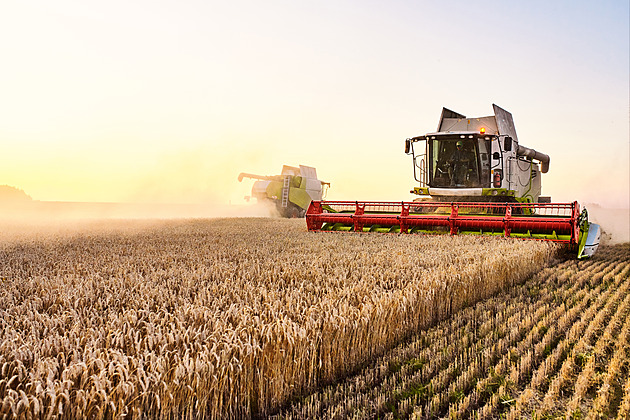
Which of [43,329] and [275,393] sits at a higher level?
[43,329]

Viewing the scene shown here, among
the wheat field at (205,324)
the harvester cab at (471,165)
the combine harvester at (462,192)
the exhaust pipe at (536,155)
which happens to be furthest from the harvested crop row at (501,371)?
the exhaust pipe at (536,155)

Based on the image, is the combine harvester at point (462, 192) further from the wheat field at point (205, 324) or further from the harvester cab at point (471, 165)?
the wheat field at point (205, 324)

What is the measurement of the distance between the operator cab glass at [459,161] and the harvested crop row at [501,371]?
584 centimetres

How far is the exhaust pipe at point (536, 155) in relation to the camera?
1131 centimetres

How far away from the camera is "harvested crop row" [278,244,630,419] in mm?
2479

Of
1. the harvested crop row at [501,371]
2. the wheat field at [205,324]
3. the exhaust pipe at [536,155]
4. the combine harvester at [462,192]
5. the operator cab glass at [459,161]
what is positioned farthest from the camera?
the exhaust pipe at [536,155]

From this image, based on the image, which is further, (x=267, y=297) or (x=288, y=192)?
(x=288, y=192)

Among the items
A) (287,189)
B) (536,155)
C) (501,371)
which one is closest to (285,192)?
(287,189)

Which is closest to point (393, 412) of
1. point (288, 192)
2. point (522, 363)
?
point (522, 363)

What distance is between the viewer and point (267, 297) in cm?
319

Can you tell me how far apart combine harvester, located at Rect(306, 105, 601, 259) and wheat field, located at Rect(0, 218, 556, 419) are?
3437mm

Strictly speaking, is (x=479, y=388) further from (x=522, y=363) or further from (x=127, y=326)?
(x=127, y=326)

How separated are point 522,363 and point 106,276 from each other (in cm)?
375

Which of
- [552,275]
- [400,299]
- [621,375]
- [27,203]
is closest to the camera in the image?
[621,375]
